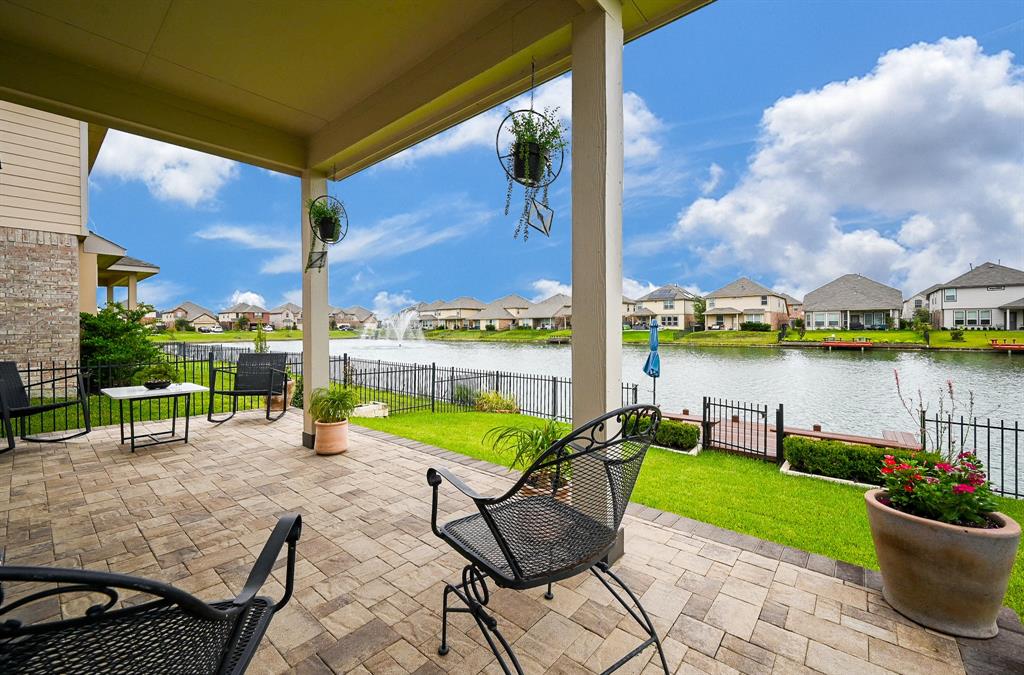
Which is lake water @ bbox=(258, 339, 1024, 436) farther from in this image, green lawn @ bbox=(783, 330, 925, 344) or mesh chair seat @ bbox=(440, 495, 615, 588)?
mesh chair seat @ bbox=(440, 495, 615, 588)

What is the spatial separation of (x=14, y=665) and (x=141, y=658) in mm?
197

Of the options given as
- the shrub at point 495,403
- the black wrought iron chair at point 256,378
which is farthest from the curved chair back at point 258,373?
the shrub at point 495,403

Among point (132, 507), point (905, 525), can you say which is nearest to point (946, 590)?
point (905, 525)

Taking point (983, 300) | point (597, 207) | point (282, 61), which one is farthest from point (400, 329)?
point (597, 207)

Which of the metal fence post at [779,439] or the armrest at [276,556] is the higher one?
the armrest at [276,556]

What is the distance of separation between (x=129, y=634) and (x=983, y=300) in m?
14.0

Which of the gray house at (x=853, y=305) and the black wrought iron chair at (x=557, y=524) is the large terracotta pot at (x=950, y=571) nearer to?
the black wrought iron chair at (x=557, y=524)

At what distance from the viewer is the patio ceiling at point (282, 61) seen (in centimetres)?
272

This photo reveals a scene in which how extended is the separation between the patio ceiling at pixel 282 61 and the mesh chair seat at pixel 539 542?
2.51 m

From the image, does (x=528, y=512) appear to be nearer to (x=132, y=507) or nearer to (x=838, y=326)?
(x=132, y=507)

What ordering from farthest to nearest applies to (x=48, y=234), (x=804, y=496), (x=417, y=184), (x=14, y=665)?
1. (x=417, y=184)
2. (x=48, y=234)
3. (x=804, y=496)
4. (x=14, y=665)

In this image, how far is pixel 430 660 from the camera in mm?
1721

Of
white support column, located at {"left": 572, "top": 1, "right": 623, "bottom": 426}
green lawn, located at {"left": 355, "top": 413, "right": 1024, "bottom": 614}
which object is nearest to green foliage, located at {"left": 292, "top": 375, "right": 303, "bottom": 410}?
green lawn, located at {"left": 355, "top": 413, "right": 1024, "bottom": 614}

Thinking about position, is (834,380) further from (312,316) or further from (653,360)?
(312,316)
